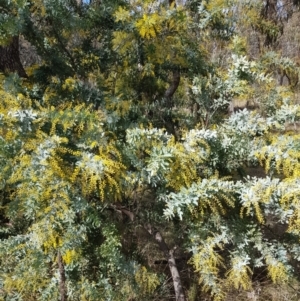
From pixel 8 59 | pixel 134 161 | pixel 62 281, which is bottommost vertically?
pixel 62 281

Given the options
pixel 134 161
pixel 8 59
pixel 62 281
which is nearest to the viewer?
pixel 134 161

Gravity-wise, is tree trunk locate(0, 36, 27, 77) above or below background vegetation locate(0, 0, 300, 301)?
above

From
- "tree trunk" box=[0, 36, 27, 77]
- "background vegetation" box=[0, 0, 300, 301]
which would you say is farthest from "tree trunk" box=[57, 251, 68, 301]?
"tree trunk" box=[0, 36, 27, 77]

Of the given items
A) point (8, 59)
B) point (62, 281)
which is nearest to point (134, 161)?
point (62, 281)

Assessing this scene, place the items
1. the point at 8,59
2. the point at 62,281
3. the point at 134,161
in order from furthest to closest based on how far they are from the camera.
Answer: the point at 8,59
the point at 62,281
the point at 134,161

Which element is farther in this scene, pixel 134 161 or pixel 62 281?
pixel 62 281

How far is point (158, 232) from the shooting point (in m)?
2.74

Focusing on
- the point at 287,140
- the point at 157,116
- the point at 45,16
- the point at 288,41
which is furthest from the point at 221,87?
the point at 288,41

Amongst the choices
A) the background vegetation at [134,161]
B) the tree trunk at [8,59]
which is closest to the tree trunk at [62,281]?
the background vegetation at [134,161]

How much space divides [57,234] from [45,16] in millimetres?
1413

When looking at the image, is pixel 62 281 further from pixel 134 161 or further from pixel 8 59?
pixel 8 59

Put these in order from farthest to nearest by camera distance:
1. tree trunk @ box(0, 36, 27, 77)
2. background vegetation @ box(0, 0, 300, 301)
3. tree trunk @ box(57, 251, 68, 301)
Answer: tree trunk @ box(0, 36, 27, 77) < tree trunk @ box(57, 251, 68, 301) < background vegetation @ box(0, 0, 300, 301)

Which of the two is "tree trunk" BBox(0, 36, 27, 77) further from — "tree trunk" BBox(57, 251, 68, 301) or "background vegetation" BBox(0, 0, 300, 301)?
"tree trunk" BBox(57, 251, 68, 301)

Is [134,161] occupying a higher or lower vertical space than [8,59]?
lower
